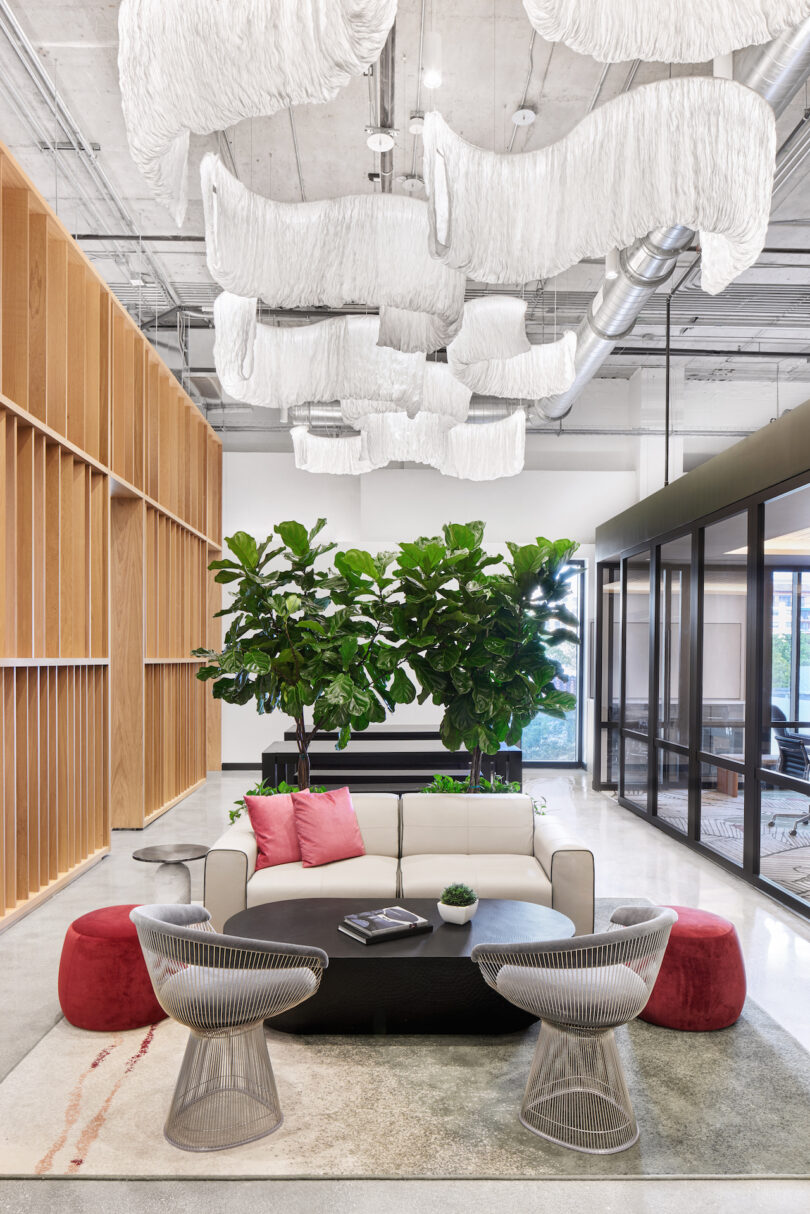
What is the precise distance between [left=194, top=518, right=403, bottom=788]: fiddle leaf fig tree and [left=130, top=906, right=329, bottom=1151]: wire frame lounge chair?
2222 millimetres

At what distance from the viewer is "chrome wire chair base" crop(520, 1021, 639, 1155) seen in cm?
289

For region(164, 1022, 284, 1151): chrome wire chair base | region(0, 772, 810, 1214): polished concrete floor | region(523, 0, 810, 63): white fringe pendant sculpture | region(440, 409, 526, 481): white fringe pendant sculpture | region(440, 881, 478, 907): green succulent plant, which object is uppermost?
region(523, 0, 810, 63): white fringe pendant sculpture

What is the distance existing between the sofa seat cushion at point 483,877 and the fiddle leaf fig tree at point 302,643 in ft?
2.97

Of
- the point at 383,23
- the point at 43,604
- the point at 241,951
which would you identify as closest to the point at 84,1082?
the point at 241,951

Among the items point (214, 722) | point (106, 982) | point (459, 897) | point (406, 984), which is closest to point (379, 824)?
point (459, 897)

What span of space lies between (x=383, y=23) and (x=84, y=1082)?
338 cm

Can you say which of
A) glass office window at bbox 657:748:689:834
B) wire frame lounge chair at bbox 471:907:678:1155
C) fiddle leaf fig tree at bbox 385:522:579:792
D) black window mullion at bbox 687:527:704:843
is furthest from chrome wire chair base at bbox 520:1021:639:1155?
glass office window at bbox 657:748:689:834

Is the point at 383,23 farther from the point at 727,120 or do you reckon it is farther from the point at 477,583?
the point at 477,583

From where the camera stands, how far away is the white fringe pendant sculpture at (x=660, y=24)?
208cm

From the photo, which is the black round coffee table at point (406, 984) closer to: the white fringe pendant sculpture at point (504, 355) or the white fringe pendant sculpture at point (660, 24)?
the white fringe pendant sculpture at point (504, 355)

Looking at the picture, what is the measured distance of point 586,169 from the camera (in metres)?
2.65

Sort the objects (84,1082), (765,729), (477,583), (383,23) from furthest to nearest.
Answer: (765,729) < (477,583) < (84,1082) < (383,23)

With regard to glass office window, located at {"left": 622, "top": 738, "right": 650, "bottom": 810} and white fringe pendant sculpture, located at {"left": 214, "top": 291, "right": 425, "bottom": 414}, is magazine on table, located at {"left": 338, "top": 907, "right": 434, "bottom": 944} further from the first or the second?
glass office window, located at {"left": 622, "top": 738, "right": 650, "bottom": 810}

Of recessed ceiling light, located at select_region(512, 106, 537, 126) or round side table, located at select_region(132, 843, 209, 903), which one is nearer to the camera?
round side table, located at select_region(132, 843, 209, 903)
